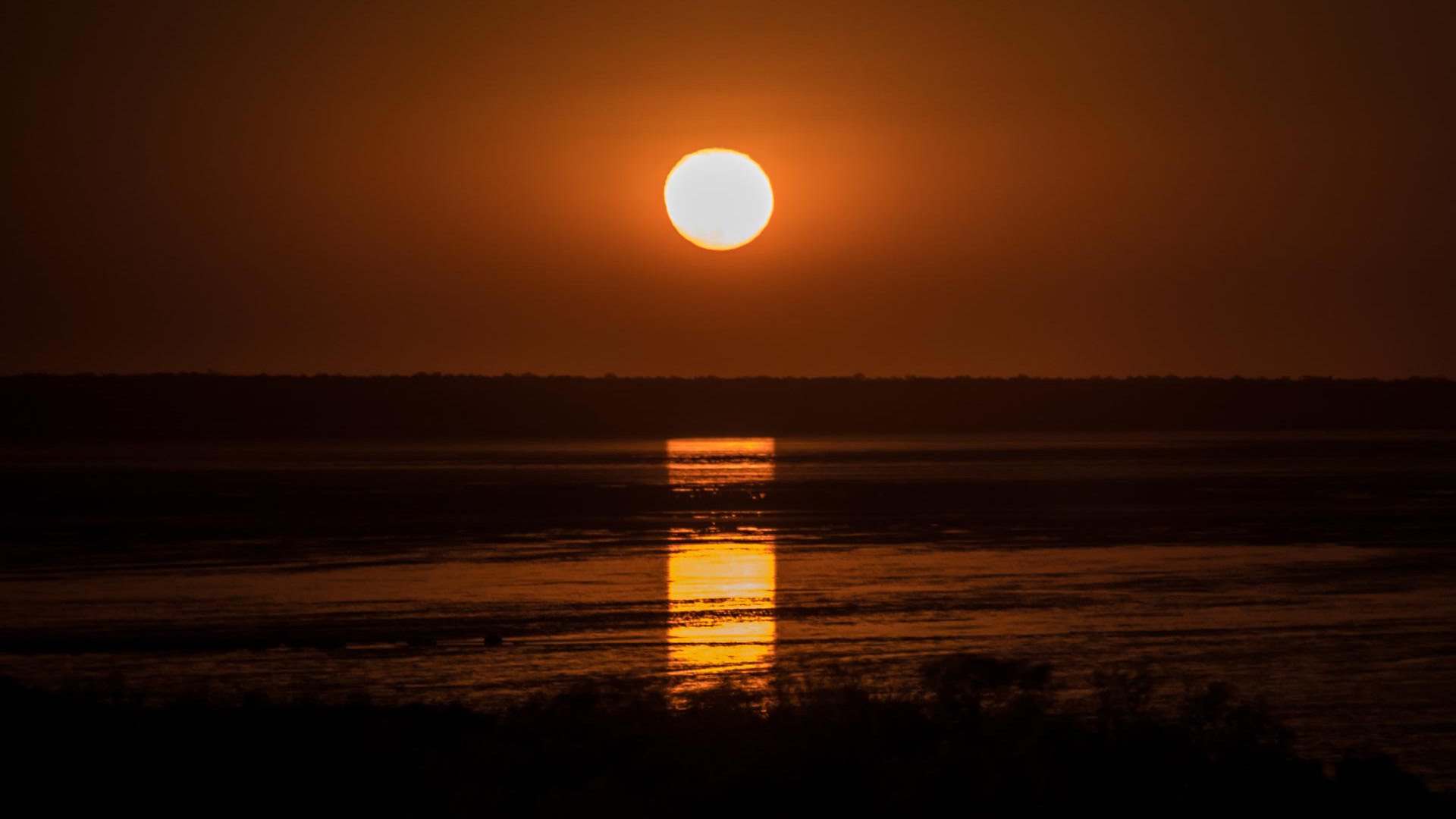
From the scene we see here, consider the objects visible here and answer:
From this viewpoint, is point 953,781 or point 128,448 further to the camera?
point 128,448

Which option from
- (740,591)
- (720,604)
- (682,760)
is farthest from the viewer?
(740,591)

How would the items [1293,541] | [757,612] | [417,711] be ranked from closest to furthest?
1. [417,711]
2. [757,612]
3. [1293,541]

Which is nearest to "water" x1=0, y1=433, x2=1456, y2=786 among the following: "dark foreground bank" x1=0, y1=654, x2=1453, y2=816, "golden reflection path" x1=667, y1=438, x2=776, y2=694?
"golden reflection path" x1=667, y1=438, x2=776, y2=694

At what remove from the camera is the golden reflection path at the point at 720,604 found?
59.7 feet

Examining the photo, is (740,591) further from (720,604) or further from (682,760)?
(682,760)

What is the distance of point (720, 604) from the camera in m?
24.4

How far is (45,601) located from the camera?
970 inches

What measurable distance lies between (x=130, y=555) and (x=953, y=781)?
25723 mm

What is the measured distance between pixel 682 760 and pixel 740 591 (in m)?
13.9

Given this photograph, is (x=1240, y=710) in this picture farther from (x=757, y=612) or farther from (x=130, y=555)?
(x=130, y=555)

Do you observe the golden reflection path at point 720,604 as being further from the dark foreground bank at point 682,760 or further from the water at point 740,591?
the dark foreground bank at point 682,760

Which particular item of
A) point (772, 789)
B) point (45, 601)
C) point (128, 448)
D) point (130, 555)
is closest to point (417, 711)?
point (772, 789)

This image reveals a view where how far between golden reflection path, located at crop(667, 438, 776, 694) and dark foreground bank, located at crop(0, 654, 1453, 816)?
3282mm

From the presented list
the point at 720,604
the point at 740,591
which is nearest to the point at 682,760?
the point at 720,604
